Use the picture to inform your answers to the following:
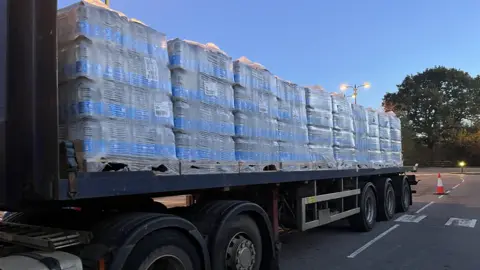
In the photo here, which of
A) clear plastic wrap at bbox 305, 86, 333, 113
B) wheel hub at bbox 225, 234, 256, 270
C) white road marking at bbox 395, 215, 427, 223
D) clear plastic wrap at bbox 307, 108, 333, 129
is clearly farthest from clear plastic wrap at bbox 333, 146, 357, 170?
white road marking at bbox 395, 215, 427, 223

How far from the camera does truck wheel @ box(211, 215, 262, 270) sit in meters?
4.48

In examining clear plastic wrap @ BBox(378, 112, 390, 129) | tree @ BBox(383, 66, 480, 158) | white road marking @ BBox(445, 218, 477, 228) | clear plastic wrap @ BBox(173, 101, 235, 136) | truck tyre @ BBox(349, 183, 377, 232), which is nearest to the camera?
clear plastic wrap @ BBox(173, 101, 235, 136)

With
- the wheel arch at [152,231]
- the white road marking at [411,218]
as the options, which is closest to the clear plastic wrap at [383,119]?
the white road marking at [411,218]

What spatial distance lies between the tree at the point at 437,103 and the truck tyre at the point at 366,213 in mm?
56473

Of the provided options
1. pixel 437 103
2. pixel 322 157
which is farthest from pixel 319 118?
pixel 437 103

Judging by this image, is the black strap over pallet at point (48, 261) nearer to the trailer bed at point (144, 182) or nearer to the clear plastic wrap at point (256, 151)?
the trailer bed at point (144, 182)

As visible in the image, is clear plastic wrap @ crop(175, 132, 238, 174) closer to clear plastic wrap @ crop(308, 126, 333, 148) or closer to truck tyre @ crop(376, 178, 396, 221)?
clear plastic wrap @ crop(308, 126, 333, 148)

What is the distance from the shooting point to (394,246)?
830cm

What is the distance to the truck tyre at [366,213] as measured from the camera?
31.2ft

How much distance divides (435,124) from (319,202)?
63.4 metres

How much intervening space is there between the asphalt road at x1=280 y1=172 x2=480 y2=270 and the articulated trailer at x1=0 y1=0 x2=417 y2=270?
250 centimetres

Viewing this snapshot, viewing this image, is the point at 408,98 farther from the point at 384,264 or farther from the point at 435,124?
the point at 384,264

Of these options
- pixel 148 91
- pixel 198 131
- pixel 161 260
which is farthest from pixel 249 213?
pixel 148 91

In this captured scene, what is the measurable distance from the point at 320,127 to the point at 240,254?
121 inches
